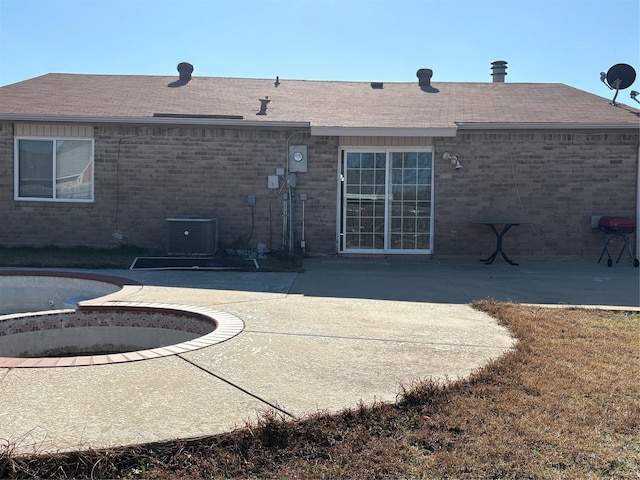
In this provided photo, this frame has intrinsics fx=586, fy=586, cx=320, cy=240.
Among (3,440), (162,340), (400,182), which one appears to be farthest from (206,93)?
(3,440)

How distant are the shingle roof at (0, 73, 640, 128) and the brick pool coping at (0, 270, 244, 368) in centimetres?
444

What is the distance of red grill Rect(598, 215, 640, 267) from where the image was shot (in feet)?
37.5

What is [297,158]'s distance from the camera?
1208 cm

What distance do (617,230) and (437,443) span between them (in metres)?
9.95

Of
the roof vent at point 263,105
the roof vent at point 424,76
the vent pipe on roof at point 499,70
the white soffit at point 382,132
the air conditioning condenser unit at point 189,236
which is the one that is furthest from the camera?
the vent pipe on roof at point 499,70

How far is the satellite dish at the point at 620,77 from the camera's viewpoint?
531 inches

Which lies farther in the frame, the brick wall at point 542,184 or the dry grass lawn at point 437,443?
the brick wall at point 542,184

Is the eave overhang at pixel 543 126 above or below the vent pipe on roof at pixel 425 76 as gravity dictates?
below

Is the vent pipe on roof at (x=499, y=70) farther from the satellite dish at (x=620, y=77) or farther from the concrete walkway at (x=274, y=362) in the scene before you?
the concrete walkway at (x=274, y=362)

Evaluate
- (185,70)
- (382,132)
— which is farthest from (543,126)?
(185,70)

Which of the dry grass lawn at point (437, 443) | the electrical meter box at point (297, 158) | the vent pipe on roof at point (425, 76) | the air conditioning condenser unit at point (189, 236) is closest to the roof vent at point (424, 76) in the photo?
the vent pipe on roof at point (425, 76)

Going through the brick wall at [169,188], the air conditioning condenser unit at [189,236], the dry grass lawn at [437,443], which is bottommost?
the dry grass lawn at [437,443]

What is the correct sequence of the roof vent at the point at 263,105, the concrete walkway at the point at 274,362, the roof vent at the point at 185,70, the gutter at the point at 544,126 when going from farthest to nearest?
the roof vent at the point at 185,70 < the roof vent at the point at 263,105 < the gutter at the point at 544,126 < the concrete walkway at the point at 274,362

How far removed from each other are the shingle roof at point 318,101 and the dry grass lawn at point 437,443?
28.0 feet
